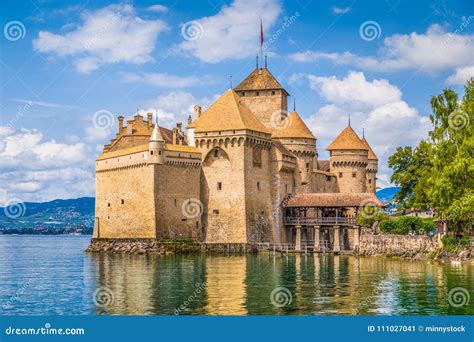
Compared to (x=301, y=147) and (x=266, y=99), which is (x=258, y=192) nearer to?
(x=301, y=147)

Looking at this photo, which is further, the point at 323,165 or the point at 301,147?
the point at 323,165

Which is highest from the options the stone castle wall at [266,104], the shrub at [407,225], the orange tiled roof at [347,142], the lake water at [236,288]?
the stone castle wall at [266,104]

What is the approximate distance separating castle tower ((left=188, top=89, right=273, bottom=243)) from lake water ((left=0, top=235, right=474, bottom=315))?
10964 millimetres

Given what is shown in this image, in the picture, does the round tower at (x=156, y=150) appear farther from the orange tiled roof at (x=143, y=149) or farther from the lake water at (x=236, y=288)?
the lake water at (x=236, y=288)

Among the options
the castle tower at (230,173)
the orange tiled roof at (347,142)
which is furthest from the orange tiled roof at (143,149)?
the orange tiled roof at (347,142)

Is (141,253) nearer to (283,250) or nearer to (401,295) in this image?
(283,250)

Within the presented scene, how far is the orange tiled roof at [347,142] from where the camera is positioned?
82.8 meters

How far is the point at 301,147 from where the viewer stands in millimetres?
75688

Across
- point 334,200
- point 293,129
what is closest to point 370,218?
point 334,200

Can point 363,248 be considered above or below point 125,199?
below

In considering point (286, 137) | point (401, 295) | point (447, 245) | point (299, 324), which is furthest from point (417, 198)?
point (299, 324)

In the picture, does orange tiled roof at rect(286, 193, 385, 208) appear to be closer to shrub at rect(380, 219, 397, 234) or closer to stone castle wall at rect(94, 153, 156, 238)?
shrub at rect(380, 219, 397, 234)

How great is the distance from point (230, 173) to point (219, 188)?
1588mm

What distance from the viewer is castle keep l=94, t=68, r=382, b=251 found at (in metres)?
64.8
